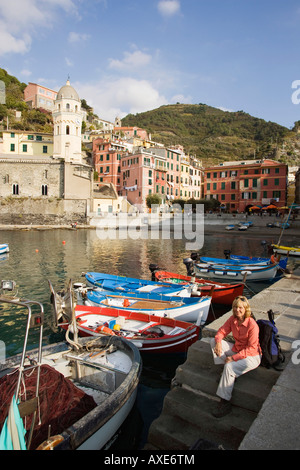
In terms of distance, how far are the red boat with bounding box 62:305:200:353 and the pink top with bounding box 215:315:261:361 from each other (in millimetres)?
4046

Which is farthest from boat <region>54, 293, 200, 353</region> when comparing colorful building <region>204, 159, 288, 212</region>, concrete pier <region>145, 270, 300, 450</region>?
colorful building <region>204, 159, 288, 212</region>

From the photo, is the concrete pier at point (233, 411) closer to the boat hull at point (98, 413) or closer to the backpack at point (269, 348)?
the backpack at point (269, 348)

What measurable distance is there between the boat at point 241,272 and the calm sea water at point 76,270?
1.06m

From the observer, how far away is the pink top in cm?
481

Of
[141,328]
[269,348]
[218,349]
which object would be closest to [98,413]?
[218,349]

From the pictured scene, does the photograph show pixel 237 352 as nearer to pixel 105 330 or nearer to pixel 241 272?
pixel 105 330

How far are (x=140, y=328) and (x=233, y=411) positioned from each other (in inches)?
222

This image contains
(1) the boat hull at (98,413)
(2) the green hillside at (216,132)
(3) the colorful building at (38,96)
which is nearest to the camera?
(1) the boat hull at (98,413)

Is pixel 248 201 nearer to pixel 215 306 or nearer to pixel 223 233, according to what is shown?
pixel 223 233

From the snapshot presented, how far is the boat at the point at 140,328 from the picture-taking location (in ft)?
29.4

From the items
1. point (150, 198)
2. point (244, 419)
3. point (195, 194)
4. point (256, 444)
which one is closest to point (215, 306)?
point (244, 419)

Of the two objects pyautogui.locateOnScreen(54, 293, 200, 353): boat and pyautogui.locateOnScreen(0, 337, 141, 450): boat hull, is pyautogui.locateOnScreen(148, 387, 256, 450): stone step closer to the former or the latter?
pyautogui.locateOnScreen(0, 337, 141, 450): boat hull

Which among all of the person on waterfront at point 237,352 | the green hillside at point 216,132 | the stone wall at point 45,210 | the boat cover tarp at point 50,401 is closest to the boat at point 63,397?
the boat cover tarp at point 50,401

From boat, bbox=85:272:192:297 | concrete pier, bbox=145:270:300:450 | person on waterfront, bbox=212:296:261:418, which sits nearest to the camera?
concrete pier, bbox=145:270:300:450
